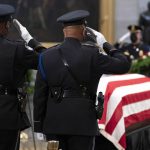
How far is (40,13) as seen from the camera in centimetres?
1767

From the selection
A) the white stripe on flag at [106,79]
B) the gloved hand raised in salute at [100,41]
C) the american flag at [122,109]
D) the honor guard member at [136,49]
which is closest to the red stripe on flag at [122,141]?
the american flag at [122,109]

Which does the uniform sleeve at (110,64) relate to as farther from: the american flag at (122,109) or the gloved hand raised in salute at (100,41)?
the american flag at (122,109)

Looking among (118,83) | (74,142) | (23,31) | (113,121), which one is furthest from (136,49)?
(74,142)

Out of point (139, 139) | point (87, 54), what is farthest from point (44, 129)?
point (139, 139)

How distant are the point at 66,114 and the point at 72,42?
20.0 inches

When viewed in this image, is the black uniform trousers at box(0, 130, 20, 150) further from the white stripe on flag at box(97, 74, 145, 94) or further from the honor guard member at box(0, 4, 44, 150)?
the white stripe on flag at box(97, 74, 145, 94)

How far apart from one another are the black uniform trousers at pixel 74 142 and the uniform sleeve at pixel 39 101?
0.41 ft

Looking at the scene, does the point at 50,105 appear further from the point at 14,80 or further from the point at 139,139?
the point at 139,139

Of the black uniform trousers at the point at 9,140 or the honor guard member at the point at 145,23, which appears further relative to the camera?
the honor guard member at the point at 145,23

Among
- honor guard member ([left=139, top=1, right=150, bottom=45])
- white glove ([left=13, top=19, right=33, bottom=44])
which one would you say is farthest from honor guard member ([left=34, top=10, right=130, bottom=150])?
honor guard member ([left=139, top=1, right=150, bottom=45])

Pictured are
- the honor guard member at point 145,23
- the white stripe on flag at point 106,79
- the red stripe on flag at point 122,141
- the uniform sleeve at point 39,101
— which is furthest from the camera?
the honor guard member at point 145,23

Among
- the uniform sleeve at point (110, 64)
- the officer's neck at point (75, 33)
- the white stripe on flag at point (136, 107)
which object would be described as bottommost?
the white stripe on flag at point (136, 107)

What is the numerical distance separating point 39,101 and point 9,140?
0.36 metres

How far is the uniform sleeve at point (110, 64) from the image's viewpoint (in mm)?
5992
